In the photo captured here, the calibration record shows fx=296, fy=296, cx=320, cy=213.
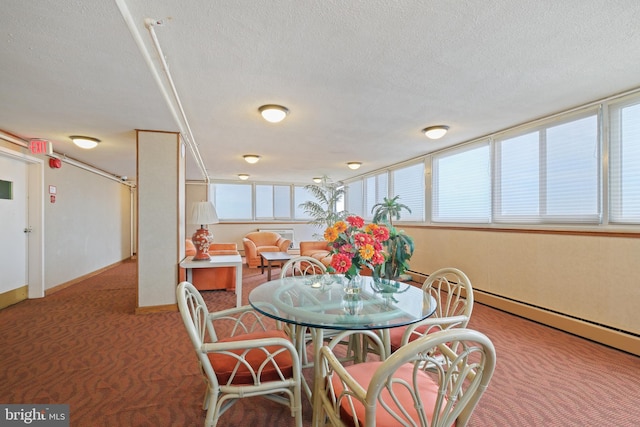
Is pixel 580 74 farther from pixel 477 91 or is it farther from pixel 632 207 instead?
pixel 632 207

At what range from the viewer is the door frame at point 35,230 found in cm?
428

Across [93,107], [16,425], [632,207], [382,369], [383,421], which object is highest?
[93,107]

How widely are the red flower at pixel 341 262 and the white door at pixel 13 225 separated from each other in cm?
459

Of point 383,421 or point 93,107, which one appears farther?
point 93,107

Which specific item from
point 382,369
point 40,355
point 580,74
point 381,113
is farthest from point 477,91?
point 40,355

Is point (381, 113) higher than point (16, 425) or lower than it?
higher

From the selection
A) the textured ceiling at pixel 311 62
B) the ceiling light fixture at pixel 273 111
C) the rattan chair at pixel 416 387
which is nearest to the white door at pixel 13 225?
the textured ceiling at pixel 311 62

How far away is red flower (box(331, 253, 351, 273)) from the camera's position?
1772mm

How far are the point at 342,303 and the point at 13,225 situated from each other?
15.8ft

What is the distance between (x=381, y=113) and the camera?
134 inches

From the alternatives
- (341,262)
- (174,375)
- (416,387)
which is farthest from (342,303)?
(174,375)

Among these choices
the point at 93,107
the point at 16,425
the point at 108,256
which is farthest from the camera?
the point at 108,256

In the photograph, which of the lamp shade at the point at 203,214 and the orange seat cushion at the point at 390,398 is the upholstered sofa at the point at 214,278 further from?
the orange seat cushion at the point at 390,398

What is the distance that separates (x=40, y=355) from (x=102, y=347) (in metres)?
0.44
